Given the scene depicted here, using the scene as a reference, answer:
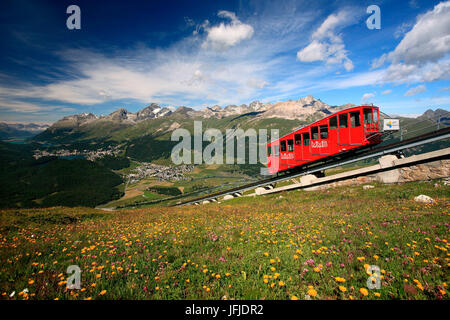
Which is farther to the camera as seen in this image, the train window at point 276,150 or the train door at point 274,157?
the train door at point 274,157

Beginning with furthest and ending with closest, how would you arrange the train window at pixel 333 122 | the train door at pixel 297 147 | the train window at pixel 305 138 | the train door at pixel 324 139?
the train door at pixel 297 147 → the train window at pixel 305 138 → the train door at pixel 324 139 → the train window at pixel 333 122

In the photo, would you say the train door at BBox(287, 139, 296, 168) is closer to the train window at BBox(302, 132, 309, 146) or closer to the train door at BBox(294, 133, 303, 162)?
the train door at BBox(294, 133, 303, 162)

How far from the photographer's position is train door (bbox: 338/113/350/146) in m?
17.1

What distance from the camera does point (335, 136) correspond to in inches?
704

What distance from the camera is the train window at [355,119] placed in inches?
649

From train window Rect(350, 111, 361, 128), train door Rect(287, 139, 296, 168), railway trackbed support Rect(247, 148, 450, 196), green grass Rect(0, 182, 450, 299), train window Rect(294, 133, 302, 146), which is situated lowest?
green grass Rect(0, 182, 450, 299)

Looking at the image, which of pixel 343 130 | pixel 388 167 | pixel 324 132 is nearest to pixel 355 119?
pixel 343 130

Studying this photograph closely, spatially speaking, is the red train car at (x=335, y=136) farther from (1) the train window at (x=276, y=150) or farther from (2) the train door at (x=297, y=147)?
(1) the train window at (x=276, y=150)

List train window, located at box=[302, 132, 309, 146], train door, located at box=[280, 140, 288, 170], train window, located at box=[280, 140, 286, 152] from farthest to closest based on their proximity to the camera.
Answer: train window, located at box=[280, 140, 286, 152] → train door, located at box=[280, 140, 288, 170] → train window, located at box=[302, 132, 309, 146]

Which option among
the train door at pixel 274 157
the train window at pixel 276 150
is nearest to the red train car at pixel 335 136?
the train window at pixel 276 150

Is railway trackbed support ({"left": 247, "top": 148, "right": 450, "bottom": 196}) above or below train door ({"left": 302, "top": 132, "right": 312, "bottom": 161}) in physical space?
below

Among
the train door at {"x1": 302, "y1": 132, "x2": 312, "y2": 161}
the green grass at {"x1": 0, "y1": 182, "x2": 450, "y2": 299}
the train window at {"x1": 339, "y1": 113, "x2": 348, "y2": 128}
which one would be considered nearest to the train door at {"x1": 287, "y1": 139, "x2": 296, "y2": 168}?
the train door at {"x1": 302, "y1": 132, "x2": 312, "y2": 161}

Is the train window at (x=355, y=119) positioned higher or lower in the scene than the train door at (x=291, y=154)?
higher
